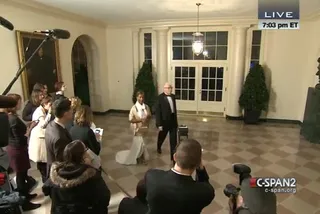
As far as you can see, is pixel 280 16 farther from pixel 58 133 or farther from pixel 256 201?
pixel 58 133

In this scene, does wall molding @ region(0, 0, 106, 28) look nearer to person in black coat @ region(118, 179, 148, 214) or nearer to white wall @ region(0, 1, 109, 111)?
white wall @ region(0, 1, 109, 111)

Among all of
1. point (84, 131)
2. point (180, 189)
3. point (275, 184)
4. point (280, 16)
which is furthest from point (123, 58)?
point (275, 184)

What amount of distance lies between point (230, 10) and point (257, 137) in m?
3.15

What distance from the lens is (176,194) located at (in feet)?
4.61

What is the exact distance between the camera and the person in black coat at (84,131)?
2.70 m

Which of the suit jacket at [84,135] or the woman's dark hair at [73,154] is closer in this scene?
the woman's dark hair at [73,154]

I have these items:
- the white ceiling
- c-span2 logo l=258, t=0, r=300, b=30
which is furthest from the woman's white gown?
c-span2 logo l=258, t=0, r=300, b=30

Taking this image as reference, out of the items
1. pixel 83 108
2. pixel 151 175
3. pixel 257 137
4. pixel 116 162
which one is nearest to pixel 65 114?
pixel 83 108

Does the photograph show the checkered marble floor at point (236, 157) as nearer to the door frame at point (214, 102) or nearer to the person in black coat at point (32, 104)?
the door frame at point (214, 102)

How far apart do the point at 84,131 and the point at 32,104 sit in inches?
66.0

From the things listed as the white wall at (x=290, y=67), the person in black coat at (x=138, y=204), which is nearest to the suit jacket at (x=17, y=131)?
the person in black coat at (x=138, y=204)

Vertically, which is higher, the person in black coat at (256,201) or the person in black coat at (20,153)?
the person in black coat at (256,201)

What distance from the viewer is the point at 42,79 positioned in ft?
17.2

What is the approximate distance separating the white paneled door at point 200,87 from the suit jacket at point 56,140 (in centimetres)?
589
